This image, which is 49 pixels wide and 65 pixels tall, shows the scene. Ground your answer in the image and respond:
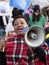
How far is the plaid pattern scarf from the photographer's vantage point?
278 cm

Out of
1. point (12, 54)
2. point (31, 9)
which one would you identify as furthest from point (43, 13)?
point (12, 54)

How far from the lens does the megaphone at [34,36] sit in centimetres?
261

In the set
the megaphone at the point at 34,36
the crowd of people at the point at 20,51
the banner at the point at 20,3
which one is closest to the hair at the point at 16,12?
the banner at the point at 20,3

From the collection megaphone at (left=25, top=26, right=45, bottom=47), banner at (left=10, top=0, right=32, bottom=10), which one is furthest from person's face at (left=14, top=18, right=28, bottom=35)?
banner at (left=10, top=0, right=32, bottom=10)

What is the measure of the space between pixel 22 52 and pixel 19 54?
4 centimetres

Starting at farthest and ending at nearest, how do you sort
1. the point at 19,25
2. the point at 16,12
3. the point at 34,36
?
1. the point at 16,12
2. the point at 19,25
3. the point at 34,36

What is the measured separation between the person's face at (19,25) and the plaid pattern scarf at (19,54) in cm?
6

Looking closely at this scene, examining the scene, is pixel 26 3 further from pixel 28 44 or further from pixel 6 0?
pixel 28 44

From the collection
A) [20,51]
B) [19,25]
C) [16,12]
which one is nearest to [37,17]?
[16,12]

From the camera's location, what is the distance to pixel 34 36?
2.68 m

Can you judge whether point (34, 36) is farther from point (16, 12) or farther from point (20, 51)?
point (16, 12)

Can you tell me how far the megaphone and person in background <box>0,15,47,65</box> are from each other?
0.07m

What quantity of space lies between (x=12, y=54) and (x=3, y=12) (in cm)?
154

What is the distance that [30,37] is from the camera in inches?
105
